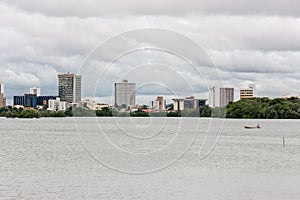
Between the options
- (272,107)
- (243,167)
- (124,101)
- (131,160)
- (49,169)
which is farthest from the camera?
(272,107)

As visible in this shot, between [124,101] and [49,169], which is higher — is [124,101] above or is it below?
above

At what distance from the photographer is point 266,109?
173 metres

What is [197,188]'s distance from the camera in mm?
36531

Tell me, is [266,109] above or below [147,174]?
above

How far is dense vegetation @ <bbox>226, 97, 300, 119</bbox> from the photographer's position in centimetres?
17176

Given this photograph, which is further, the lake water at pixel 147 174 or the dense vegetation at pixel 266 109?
the dense vegetation at pixel 266 109

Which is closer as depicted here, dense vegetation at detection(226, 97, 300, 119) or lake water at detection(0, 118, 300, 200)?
lake water at detection(0, 118, 300, 200)

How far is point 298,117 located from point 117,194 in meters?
148

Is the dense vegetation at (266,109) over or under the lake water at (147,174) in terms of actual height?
over

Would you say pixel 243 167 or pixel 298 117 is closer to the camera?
pixel 243 167

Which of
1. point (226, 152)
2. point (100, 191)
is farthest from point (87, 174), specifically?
point (226, 152)

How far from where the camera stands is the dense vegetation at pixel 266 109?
172 meters

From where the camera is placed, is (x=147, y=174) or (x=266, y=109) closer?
(x=147, y=174)

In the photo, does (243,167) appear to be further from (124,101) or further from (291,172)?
(124,101)
